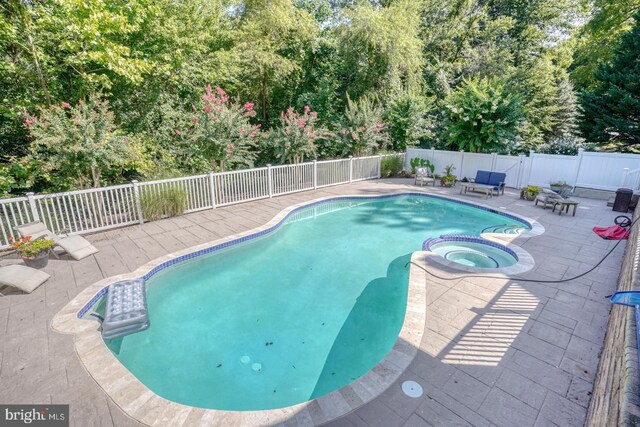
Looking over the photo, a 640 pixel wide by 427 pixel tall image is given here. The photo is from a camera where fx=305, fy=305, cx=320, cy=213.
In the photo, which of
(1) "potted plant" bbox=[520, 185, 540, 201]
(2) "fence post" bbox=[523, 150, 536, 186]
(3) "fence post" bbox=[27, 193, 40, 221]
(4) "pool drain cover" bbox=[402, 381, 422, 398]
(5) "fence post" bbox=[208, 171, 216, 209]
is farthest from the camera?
(2) "fence post" bbox=[523, 150, 536, 186]

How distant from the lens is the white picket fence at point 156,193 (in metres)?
5.85

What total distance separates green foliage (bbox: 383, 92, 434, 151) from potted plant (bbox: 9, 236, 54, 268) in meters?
12.0

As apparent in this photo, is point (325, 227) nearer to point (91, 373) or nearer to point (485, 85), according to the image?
point (91, 373)

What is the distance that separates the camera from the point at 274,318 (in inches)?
175

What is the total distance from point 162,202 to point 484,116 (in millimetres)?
10710

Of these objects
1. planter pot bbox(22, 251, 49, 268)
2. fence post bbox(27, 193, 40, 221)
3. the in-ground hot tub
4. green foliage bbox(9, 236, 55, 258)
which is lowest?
the in-ground hot tub

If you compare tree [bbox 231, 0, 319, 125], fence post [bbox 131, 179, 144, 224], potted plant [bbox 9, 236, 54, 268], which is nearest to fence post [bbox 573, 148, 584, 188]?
tree [bbox 231, 0, 319, 125]

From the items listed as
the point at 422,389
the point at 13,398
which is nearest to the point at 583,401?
the point at 422,389

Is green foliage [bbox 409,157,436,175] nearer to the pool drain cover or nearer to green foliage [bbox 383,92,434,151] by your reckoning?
green foliage [bbox 383,92,434,151]

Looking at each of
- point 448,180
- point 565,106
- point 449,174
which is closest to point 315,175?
point 448,180

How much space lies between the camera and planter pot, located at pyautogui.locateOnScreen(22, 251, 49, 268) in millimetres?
4867

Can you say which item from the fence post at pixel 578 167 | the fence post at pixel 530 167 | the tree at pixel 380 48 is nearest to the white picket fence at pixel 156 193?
Answer: the tree at pixel 380 48

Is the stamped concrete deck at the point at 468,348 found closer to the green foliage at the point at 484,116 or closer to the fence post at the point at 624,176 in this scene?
the fence post at the point at 624,176

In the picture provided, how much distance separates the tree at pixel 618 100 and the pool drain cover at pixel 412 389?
14.0 meters
